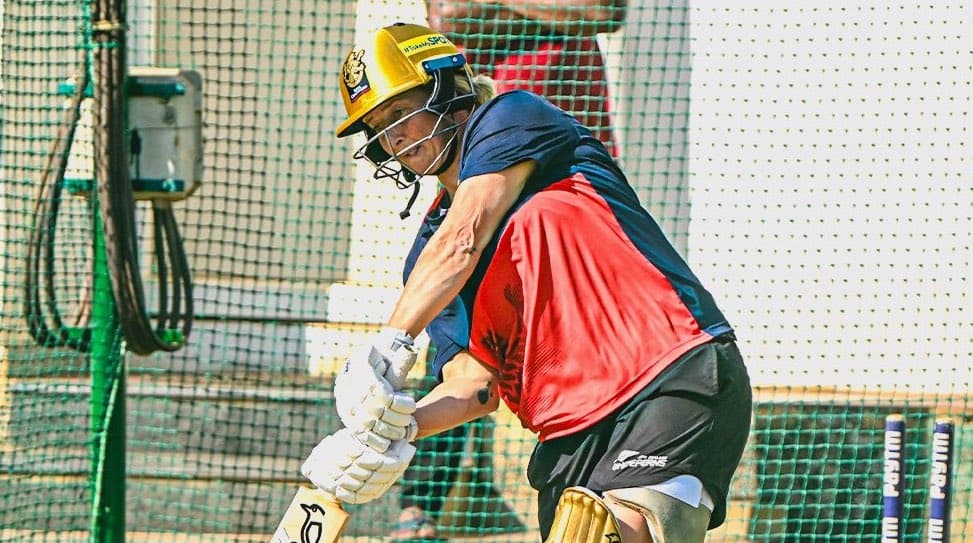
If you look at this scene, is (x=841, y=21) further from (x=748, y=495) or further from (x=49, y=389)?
(x=49, y=389)

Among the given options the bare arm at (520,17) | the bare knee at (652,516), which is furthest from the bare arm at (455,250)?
the bare arm at (520,17)

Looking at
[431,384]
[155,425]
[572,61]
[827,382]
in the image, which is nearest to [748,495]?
[827,382]

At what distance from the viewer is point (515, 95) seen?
3.49 metres

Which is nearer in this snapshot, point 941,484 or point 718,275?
point 941,484

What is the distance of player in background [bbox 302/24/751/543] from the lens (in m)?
3.28

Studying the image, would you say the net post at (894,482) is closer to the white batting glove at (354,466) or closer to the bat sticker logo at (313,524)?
the white batting glove at (354,466)

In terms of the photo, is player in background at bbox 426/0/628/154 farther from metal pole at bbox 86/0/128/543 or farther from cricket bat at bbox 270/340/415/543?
cricket bat at bbox 270/340/415/543

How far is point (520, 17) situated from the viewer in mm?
6336

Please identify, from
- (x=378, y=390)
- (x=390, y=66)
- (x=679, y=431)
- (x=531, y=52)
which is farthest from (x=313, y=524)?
(x=531, y=52)

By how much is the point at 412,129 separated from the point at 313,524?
95cm

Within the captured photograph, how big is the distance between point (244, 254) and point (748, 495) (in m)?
2.74

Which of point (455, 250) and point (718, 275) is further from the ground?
point (455, 250)

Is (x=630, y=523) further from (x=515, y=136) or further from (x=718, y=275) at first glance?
(x=718, y=275)

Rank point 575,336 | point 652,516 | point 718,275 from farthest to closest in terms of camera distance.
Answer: point 718,275 → point 575,336 → point 652,516
